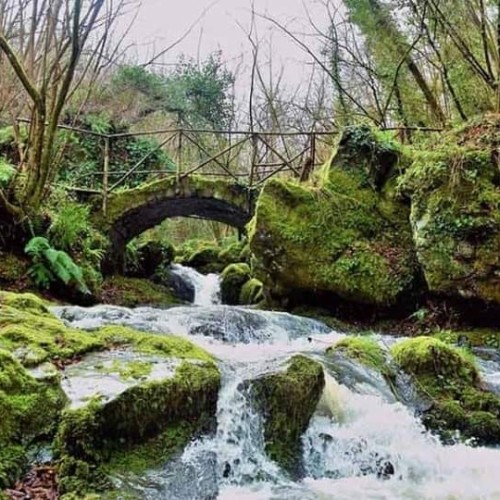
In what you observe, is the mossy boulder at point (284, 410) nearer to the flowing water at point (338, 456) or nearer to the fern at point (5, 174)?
the flowing water at point (338, 456)

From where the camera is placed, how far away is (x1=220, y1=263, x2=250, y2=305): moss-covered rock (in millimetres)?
14617

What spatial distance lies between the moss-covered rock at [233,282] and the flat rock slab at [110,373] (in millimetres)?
10308

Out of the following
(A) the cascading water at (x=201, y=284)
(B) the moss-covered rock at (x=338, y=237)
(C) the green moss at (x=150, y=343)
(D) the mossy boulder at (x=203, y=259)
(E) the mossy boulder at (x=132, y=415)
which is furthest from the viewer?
(D) the mossy boulder at (x=203, y=259)

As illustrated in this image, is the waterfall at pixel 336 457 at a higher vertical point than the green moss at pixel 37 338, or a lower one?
lower

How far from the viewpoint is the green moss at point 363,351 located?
567 centimetres

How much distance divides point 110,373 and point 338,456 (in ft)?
5.57

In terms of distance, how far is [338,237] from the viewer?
10.3 m

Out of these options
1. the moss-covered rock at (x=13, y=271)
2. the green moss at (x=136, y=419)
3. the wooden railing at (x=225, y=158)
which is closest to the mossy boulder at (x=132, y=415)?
the green moss at (x=136, y=419)

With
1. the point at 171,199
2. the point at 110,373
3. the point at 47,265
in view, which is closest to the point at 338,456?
the point at 110,373

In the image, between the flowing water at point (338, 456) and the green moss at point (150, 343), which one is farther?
the green moss at point (150, 343)

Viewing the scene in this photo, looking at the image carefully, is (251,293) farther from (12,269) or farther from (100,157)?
(12,269)

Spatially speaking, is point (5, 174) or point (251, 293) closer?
point (5, 174)

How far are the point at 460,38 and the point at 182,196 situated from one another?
20.1 ft

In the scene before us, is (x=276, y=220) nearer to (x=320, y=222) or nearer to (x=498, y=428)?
(x=320, y=222)
